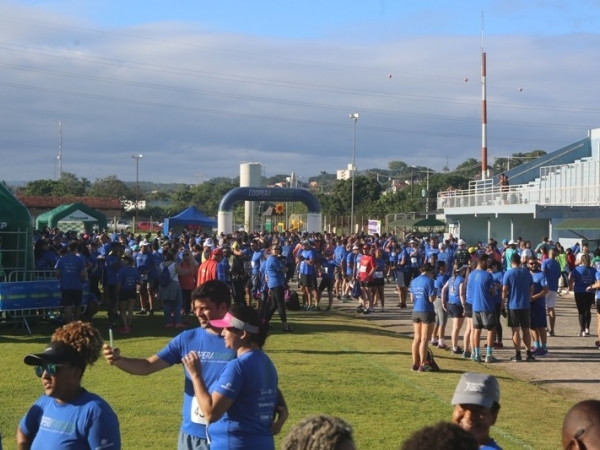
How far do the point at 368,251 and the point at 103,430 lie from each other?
1835 centimetres

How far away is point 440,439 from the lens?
2.74 m

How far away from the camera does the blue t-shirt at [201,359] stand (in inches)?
206

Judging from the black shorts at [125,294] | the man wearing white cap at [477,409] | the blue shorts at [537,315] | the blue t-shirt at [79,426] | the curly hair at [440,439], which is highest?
the curly hair at [440,439]

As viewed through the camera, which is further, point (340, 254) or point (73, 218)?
point (73, 218)

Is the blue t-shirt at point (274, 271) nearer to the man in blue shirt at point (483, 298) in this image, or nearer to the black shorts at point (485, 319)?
the man in blue shirt at point (483, 298)

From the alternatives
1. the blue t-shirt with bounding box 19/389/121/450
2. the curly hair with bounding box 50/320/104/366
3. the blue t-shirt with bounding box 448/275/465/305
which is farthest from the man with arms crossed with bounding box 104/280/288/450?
the blue t-shirt with bounding box 448/275/465/305

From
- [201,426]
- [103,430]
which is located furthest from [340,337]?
[103,430]

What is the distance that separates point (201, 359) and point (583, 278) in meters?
12.8

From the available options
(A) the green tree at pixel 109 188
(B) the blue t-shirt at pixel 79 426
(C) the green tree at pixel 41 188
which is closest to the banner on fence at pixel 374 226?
(B) the blue t-shirt at pixel 79 426

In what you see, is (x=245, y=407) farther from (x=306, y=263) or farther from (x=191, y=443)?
(x=306, y=263)

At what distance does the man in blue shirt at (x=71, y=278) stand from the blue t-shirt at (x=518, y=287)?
7.85 meters

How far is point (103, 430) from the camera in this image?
423 cm

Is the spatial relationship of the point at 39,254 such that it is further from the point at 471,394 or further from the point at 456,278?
the point at 471,394

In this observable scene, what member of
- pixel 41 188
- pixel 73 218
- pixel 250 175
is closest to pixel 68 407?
pixel 73 218
